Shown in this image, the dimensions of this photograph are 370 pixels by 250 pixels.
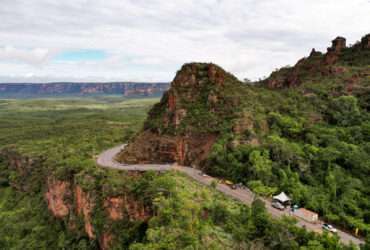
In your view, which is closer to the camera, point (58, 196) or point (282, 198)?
point (282, 198)

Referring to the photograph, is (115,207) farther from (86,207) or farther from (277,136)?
(277,136)

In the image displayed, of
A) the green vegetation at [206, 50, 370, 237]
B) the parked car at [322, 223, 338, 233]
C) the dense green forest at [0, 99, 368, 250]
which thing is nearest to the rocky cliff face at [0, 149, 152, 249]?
the dense green forest at [0, 99, 368, 250]

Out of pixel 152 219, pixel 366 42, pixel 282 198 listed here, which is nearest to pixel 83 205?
pixel 152 219

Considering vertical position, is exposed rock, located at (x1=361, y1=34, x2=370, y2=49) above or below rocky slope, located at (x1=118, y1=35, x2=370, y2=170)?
above

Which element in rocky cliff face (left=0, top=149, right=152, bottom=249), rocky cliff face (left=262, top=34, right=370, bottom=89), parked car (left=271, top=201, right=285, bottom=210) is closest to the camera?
parked car (left=271, top=201, right=285, bottom=210)

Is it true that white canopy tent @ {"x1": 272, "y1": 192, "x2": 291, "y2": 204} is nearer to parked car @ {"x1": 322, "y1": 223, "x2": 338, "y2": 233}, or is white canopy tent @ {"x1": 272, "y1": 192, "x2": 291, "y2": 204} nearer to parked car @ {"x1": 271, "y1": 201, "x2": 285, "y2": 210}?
parked car @ {"x1": 271, "y1": 201, "x2": 285, "y2": 210}

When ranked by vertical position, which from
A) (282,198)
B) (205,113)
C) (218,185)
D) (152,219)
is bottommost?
(152,219)

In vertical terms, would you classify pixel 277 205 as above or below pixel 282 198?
below

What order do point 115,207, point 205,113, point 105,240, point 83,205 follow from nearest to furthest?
point 115,207
point 105,240
point 83,205
point 205,113
